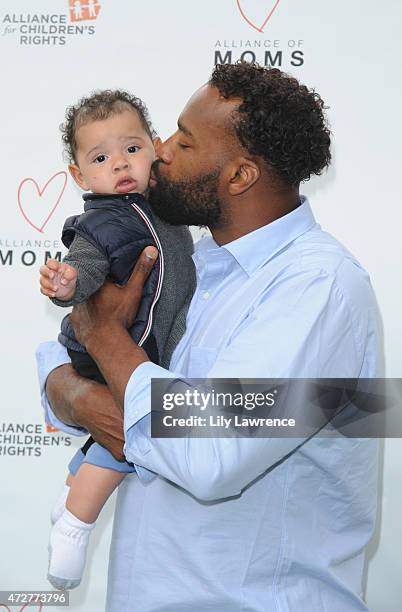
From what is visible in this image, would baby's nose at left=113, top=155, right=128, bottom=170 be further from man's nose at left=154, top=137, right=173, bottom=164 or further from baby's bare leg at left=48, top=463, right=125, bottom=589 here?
baby's bare leg at left=48, top=463, right=125, bottom=589

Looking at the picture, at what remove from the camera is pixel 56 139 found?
2.52 metres

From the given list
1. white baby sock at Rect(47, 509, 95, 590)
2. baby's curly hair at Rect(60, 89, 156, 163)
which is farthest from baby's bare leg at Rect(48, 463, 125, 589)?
baby's curly hair at Rect(60, 89, 156, 163)

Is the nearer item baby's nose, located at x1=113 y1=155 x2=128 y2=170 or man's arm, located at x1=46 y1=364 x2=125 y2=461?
man's arm, located at x1=46 y1=364 x2=125 y2=461

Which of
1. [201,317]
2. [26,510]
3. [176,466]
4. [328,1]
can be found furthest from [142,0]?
[176,466]

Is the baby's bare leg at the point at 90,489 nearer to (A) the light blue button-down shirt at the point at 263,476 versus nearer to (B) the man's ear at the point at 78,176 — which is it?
(A) the light blue button-down shirt at the point at 263,476

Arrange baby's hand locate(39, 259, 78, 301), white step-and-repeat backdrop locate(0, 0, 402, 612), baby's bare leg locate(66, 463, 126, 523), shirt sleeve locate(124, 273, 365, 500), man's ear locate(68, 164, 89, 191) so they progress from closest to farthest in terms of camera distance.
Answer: shirt sleeve locate(124, 273, 365, 500) → baby's hand locate(39, 259, 78, 301) → baby's bare leg locate(66, 463, 126, 523) → man's ear locate(68, 164, 89, 191) → white step-and-repeat backdrop locate(0, 0, 402, 612)

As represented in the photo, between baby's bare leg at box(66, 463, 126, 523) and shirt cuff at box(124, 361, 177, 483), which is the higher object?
shirt cuff at box(124, 361, 177, 483)

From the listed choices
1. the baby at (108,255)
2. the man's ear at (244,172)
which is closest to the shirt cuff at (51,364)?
the baby at (108,255)

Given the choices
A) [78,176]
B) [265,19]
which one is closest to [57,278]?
[78,176]

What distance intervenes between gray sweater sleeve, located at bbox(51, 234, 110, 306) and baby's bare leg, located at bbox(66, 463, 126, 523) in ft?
1.13

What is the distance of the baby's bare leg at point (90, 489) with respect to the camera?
5.16 feet

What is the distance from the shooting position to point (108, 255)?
1.48 m

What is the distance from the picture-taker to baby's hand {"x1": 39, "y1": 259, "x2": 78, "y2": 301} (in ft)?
4.42

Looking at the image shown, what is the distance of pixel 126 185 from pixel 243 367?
0.55m
